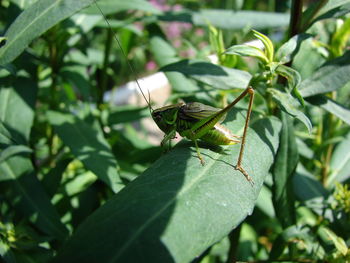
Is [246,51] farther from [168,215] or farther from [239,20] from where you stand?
[239,20]

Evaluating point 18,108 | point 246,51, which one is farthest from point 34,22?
point 246,51

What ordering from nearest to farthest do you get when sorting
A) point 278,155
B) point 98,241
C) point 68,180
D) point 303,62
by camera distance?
point 98,241 < point 278,155 < point 303,62 < point 68,180

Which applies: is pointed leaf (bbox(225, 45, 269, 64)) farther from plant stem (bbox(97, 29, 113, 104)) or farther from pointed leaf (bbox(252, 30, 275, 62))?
plant stem (bbox(97, 29, 113, 104))

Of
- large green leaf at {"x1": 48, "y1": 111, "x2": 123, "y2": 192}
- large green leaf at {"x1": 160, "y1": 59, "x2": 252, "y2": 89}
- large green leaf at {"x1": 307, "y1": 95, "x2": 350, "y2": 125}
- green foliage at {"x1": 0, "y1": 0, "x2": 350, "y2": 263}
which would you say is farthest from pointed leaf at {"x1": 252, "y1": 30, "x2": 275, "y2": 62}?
large green leaf at {"x1": 48, "y1": 111, "x2": 123, "y2": 192}

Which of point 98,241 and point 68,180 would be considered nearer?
point 98,241

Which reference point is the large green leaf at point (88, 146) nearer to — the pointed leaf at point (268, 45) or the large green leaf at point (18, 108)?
the large green leaf at point (18, 108)

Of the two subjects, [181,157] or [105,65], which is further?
[105,65]

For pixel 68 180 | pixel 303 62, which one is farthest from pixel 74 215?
pixel 303 62

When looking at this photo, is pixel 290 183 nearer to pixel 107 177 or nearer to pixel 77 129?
pixel 107 177
